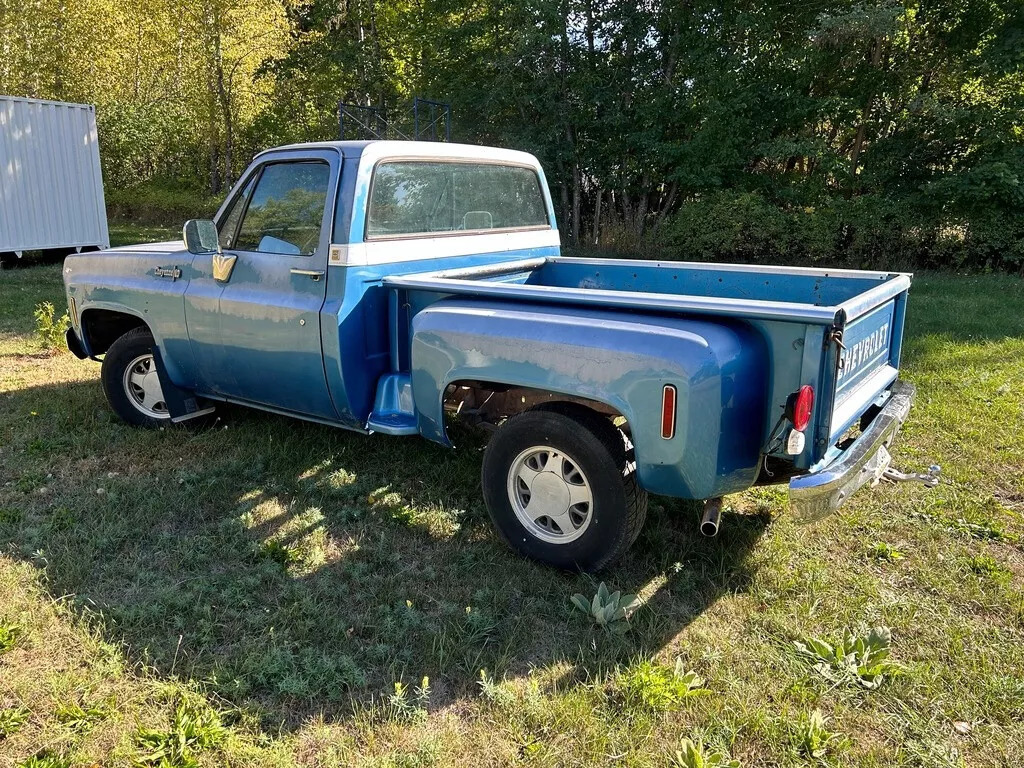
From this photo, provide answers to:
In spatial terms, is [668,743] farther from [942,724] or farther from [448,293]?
[448,293]

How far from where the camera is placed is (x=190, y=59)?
795 inches

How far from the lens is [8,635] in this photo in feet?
10.0

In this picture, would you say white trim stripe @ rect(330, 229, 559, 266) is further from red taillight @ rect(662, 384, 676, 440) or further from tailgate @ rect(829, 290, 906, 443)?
tailgate @ rect(829, 290, 906, 443)

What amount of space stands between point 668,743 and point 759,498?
6.70ft

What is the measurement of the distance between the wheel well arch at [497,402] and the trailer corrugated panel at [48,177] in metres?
12.3

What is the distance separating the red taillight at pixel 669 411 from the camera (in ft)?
9.62

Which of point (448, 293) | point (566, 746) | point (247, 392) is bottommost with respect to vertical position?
point (566, 746)

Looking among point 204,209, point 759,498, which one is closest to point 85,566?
point 759,498

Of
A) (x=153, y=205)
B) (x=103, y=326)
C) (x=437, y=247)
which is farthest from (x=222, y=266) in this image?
(x=153, y=205)

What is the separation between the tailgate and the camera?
3164mm

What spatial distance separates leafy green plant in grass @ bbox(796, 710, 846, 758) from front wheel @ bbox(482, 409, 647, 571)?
1.02 m

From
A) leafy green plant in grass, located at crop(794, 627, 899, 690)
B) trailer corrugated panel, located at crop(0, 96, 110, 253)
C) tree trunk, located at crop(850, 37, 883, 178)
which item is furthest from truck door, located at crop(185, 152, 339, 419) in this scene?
tree trunk, located at crop(850, 37, 883, 178)

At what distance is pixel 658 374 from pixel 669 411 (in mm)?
146

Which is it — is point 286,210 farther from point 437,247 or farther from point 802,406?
point 802,406
